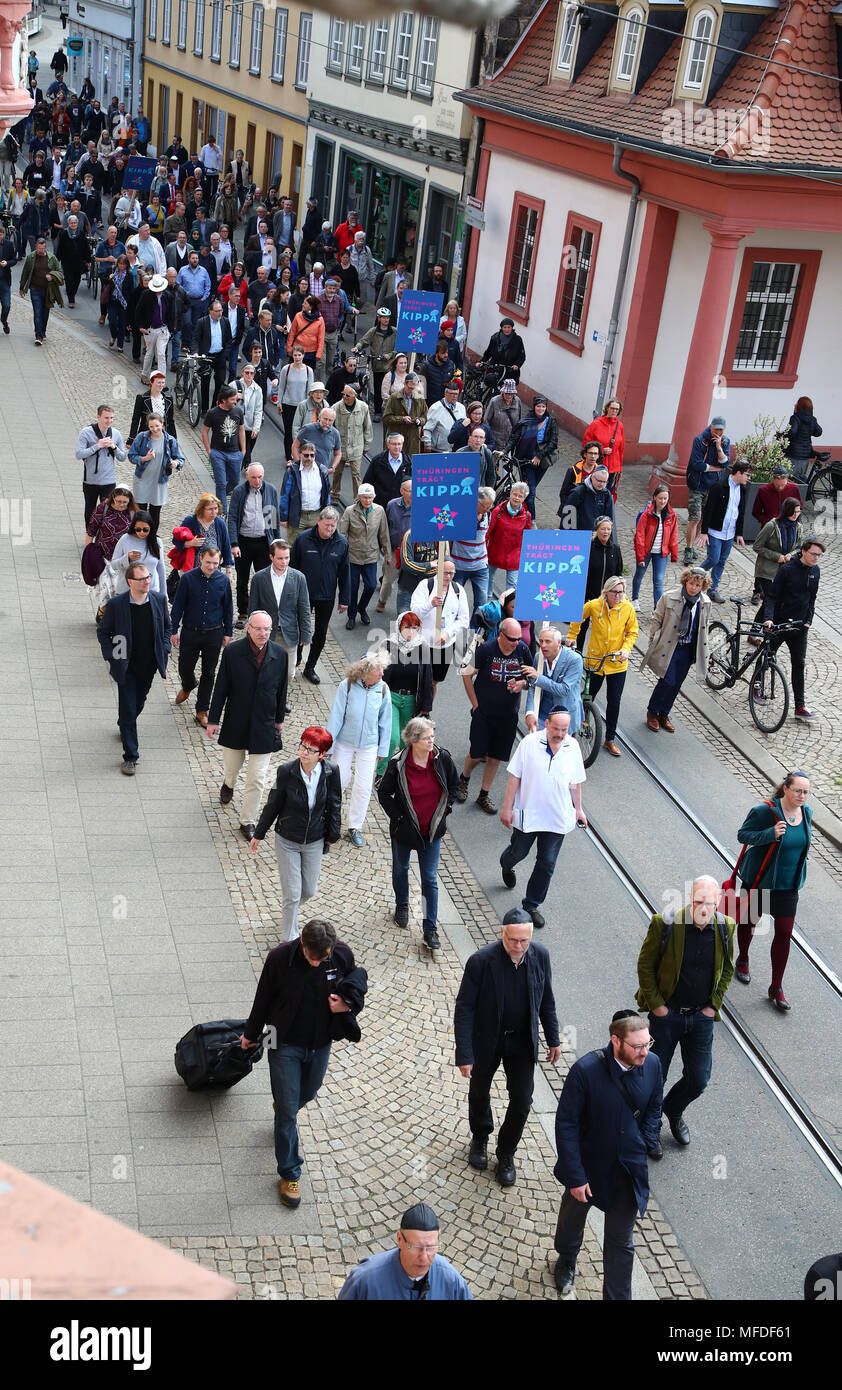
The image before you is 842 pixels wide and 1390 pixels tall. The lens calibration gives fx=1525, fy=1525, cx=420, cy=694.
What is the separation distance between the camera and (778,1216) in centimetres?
773

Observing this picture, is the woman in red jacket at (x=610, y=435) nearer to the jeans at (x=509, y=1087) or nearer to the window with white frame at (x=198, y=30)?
the jeans at (x=509, y=1087)

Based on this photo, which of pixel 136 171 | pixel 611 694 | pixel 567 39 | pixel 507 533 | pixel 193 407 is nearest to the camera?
pixel 611 694

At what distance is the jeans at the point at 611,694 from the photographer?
12750 millimetres

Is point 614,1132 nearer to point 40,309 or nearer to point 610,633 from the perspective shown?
point 610,633

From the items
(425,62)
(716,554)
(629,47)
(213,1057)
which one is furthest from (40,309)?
(213,1057)

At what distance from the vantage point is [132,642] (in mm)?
11188

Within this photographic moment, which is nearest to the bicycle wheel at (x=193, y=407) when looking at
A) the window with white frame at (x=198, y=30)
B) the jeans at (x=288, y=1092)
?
the jeans at (x=288, y=1092)

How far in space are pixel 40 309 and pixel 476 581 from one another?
519 inches

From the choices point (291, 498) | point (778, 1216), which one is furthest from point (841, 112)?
point (778, 1216)

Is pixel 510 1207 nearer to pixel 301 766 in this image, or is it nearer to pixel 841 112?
pixel 301 766

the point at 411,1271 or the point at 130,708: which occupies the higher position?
the point at 411,1271

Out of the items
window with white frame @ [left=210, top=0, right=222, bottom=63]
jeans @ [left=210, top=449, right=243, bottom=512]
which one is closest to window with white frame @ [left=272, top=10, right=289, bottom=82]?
window with white frame @ [left=210, top=0, right=222, bottom=63]

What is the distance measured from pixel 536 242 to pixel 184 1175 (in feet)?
69.8
